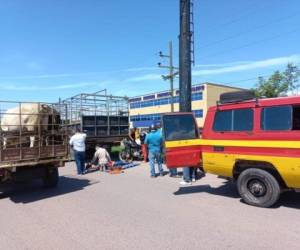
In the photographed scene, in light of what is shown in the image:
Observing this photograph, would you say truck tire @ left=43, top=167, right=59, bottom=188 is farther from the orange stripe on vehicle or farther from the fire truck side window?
the fire truck side window

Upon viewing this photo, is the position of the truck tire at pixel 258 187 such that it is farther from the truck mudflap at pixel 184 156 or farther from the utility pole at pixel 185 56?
the utility pole at pixel 185 56

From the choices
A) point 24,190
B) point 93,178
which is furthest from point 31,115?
point 93,178

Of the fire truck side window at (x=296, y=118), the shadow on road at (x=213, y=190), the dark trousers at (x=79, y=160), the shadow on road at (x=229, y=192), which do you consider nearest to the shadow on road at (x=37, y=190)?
the dark trousers at (x=79, y=160)

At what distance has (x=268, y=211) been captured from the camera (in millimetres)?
6441

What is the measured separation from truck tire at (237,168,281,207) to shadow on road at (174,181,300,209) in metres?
0.28

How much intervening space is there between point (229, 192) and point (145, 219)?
2905 mm

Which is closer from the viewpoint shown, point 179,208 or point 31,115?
point 179,208

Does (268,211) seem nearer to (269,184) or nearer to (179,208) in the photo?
(269,184)

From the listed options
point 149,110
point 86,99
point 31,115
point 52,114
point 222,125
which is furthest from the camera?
point 149,110

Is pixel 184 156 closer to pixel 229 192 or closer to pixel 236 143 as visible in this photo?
pixel 236 143

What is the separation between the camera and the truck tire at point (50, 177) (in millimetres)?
9366

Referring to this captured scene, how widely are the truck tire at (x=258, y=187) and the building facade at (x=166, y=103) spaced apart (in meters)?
41.3

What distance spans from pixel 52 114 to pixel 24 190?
7.77ft

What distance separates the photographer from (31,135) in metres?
9.00
